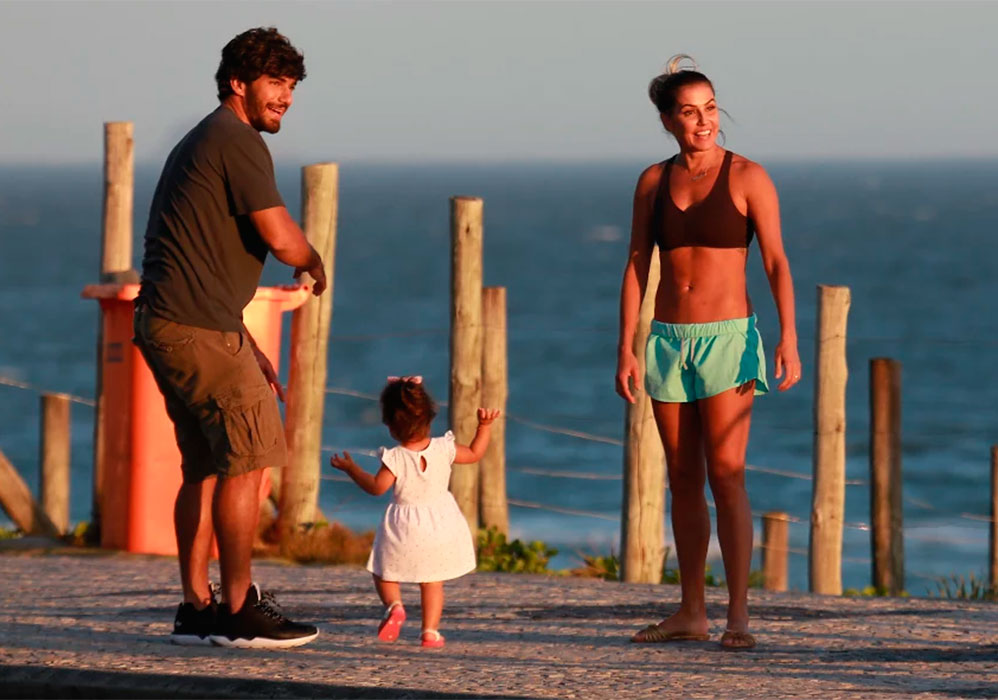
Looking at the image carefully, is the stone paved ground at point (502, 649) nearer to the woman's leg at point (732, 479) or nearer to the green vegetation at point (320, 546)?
the woman's leg at point (732, 479)

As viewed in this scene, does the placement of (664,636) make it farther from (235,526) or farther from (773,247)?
(235,526)

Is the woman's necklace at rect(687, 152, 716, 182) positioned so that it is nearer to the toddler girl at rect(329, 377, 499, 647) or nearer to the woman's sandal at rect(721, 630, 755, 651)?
the toddler girl at rect(329, 377, 499, 647)

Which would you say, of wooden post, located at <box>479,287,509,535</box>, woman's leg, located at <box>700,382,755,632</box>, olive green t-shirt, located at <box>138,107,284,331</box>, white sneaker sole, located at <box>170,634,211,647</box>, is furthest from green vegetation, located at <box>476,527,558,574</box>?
olive green t-shirt, located at <box>138,107,284,331</box>

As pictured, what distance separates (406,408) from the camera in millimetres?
6566

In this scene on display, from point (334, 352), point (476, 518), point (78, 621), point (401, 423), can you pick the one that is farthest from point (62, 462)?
point (334, 352)

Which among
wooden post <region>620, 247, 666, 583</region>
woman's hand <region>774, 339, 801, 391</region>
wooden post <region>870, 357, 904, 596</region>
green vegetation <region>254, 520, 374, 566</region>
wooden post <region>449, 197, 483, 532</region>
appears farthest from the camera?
green vegetation <region>254, 520, 374, 566</region>

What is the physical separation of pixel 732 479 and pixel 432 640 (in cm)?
118

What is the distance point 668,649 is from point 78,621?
2227mm

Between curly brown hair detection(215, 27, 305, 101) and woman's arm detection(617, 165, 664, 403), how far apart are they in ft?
4.29

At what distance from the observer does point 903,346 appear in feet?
195

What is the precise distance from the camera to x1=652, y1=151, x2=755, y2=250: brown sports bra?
6.49m

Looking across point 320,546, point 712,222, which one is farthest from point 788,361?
point 320,546

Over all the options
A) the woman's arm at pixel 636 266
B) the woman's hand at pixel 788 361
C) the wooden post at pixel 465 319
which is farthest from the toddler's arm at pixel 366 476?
the wooden post at pixel 465 319

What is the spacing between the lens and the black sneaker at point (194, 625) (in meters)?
6.44
